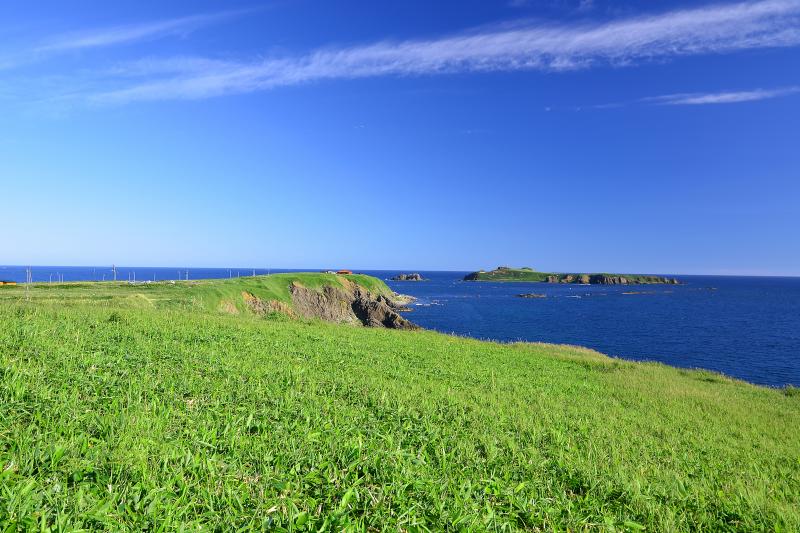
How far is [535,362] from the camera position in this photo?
2197cm

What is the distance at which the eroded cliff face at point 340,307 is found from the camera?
212ft

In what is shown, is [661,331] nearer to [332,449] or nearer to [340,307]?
[340,307]

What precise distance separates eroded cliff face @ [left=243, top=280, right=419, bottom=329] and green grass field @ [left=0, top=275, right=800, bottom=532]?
160ft

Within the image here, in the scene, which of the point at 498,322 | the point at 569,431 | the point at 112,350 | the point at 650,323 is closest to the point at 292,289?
the point at 498,322

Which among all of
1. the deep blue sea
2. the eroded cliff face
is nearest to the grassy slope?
the eroded cliff face

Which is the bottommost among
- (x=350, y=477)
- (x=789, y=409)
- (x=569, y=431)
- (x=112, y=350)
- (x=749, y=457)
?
(x=789, y=409)

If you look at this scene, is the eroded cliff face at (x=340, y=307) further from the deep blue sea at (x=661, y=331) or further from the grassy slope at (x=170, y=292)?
the deep blue sea at (x=661, y=331)

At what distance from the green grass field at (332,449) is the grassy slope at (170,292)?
69.2ft

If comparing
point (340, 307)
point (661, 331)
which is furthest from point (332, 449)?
point (661, 331)

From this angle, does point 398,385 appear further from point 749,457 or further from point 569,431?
point 749,457

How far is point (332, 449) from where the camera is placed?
21.7 feet

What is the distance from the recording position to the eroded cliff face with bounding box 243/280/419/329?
212 ft

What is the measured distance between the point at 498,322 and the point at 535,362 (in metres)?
62.1

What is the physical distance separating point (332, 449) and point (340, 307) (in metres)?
69.0
